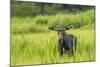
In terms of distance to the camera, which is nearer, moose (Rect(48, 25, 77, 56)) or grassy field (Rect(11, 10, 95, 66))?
grassy field (Rect(11, 10, 95, 66))

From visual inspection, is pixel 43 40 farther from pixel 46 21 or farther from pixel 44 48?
pixel 46 21

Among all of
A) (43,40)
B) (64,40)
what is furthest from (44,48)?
(64,40)

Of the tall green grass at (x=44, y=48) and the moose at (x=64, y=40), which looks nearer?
the tall green grass at (x=44, y=48)

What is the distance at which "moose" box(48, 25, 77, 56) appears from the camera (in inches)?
87.9

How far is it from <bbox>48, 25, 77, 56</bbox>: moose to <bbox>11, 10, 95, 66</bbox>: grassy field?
0.04 m

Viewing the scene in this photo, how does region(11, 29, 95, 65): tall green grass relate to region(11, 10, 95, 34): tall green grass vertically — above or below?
below

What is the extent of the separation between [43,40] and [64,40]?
0.78 ft

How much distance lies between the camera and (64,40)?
2254mm

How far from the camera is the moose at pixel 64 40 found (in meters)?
2.23

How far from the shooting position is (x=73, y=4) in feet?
7.57

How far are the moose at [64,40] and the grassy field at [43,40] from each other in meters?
0.04

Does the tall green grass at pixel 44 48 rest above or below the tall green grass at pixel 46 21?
below
